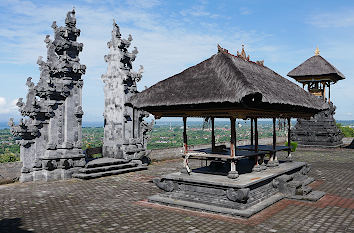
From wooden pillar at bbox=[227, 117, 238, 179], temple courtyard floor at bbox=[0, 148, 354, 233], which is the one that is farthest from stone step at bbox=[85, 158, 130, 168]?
wooden pillar at bbox=[227, 117, 238, 179]

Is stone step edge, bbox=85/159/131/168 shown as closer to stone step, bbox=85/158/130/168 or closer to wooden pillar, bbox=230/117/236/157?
stone step, bbox=85/158/130/168

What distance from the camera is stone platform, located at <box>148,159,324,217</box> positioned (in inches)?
383

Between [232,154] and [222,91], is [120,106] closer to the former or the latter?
[232,154]

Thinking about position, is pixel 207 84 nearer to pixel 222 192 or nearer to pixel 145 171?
pixel 222 192

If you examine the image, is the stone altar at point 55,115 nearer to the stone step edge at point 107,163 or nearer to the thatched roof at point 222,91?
the stone step edge at point 107,163

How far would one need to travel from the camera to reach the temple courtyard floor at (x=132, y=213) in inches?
328

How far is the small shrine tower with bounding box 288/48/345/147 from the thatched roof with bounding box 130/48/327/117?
22390 millimetres

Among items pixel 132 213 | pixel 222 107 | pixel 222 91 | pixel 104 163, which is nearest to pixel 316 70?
pixel 104 163

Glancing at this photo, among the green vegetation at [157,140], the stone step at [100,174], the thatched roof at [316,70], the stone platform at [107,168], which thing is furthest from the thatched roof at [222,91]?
the thatched roof at [316,70]

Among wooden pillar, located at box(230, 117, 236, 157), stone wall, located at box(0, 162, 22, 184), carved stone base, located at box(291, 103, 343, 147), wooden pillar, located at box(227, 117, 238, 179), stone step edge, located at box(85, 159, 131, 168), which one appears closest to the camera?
wooden pillar, located at box(227, 117, 238, 179)

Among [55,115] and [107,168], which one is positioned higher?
[55,115]

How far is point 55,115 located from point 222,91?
9521 millimetres

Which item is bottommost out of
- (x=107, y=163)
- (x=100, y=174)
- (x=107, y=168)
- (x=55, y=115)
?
(x=100, y=174)

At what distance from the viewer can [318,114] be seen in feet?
113
